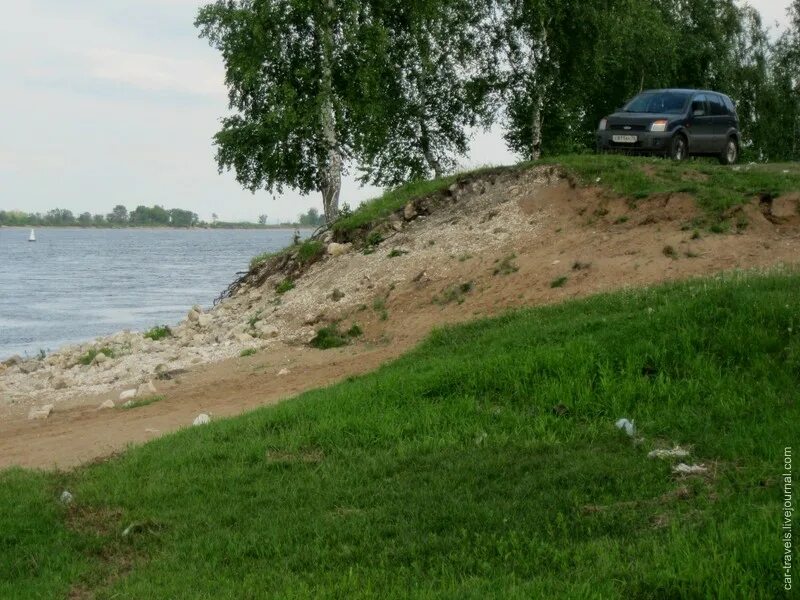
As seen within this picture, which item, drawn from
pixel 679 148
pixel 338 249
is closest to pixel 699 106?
pixel 679 148

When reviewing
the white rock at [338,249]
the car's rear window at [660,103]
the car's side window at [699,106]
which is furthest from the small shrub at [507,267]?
the car's side window at [699,106]

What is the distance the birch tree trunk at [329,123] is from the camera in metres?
26.8

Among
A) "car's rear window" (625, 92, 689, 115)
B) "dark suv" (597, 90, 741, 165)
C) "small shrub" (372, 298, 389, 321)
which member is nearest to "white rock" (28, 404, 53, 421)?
"small shrub" (372, 298, 389, 321)

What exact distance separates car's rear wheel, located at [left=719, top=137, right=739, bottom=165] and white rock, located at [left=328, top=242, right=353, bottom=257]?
30.5 feet

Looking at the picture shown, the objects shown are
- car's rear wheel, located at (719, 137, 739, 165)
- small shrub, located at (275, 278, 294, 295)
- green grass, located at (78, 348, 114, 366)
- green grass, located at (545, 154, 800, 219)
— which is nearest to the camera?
green grass, located at (545, 154, 800, 219)

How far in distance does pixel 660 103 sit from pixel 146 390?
13.9 m

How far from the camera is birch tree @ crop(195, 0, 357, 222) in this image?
87.8 feet

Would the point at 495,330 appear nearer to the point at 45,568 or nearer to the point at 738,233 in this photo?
the point at 738,233

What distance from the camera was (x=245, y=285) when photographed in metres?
24.9

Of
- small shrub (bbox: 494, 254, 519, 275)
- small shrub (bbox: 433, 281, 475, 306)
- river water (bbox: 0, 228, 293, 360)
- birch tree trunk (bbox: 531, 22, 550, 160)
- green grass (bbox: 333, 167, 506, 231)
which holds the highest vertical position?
birch tree trunk (bbox: 531, 22, 550, 160)

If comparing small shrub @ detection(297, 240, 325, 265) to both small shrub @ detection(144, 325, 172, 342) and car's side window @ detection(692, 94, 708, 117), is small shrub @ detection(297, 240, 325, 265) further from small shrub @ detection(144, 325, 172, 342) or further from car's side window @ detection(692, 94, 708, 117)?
car's side window @ detection(692, 94, 708, 117)

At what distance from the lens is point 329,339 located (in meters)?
17.1

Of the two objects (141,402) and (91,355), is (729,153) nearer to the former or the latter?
(91,355)

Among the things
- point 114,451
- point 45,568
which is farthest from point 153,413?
point 45,568
